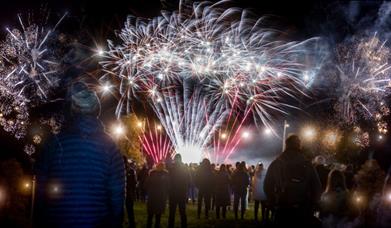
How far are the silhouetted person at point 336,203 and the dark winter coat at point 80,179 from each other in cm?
801

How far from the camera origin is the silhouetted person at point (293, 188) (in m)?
7.86

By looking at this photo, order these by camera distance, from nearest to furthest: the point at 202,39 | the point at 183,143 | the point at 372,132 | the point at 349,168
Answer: the point at 349,168, the point at 202,39, the point at 183,143, the point at 372,132

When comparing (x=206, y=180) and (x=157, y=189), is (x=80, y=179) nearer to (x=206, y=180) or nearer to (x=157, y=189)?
(x=157, y=189)

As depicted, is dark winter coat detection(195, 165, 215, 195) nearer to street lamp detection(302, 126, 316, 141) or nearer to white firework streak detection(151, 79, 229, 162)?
white firework streak detection(151, 79, 229, 162)

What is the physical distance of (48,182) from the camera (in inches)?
169

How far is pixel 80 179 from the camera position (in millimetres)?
4258

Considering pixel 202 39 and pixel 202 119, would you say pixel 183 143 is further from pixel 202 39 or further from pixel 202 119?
pixel 202 39

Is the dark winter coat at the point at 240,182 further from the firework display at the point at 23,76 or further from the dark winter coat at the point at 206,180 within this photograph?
the firework display at the point at 23,76

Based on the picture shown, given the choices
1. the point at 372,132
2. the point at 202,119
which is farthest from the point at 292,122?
the point at 202,119

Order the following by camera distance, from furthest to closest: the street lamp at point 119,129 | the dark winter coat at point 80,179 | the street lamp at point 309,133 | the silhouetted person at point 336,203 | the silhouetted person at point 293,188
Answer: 1. the street lamp at point 309,133
2. the street lamp at point 119,129
3. the silhouetted person at point 336,203
4. the silhouetted person at point 293,188
5. the dark winter coat at point 80,179

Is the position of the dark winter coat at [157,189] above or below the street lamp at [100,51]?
below

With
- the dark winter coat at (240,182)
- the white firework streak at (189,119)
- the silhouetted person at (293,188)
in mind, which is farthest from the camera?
the white firework streak at (189,119)

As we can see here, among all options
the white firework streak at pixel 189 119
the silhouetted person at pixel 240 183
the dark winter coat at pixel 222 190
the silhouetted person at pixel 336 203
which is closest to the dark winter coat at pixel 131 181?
the dark winter coat at pixel 222 190

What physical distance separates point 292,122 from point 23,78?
3022 cm
